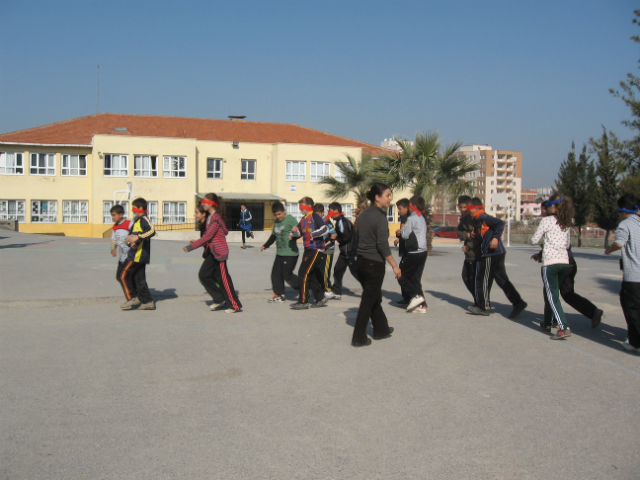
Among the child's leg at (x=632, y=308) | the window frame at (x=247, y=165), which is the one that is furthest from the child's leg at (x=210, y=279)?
the window frame at (x=247, y=165)

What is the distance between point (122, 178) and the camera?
41.2m

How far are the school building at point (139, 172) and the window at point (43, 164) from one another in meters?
0.06

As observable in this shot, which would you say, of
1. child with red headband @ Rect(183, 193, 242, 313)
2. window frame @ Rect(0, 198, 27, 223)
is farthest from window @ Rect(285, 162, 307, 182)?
child with red headband @ Rect(183, 193, 242, 313)

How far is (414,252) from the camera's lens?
875 cm

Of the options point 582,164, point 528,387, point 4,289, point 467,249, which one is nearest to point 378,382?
point 528,387

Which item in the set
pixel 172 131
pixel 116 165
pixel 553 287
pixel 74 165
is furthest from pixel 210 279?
pixel 172 131

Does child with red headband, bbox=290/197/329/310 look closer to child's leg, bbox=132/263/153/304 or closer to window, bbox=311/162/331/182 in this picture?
child's leg, bbox=132/263/153/304

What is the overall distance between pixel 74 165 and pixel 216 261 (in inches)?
1456

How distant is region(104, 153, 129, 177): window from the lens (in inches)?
1610

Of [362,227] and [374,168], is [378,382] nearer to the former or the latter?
[362,227]

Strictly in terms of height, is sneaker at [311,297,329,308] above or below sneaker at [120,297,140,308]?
below

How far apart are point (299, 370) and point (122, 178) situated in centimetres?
3855

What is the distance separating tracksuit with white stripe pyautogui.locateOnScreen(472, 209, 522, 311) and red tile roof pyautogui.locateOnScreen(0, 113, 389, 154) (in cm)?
3310

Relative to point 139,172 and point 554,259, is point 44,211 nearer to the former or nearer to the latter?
point 139,172
